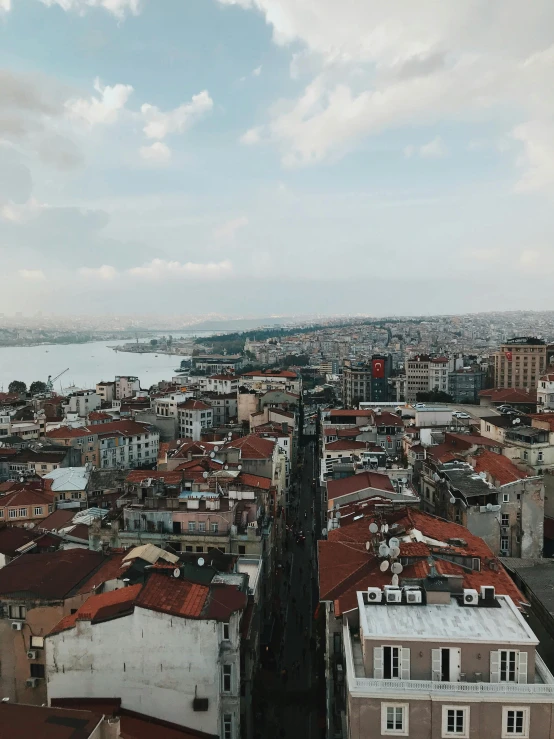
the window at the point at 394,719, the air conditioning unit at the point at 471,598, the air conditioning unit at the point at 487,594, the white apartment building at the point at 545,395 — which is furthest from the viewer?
the white apartment building at the point at 545,395

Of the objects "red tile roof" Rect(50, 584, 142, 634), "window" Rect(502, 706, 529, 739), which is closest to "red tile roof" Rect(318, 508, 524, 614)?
"window" Rect(502, 706, 529, 739)

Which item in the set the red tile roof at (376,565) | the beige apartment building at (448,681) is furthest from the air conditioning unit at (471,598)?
the red tile roof at (376,565)

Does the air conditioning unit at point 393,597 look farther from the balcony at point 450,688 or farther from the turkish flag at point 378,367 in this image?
the turkish flag at point 378,367

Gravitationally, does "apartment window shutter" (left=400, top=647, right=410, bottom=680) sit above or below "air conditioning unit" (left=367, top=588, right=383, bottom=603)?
below

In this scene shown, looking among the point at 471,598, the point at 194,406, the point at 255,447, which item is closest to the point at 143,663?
the point at 471,598

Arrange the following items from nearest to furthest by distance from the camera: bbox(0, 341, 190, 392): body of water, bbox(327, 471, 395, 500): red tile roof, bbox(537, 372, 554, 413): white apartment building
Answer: bbox(327, 471, 395, 500): red tile roof → bbox(537, 372, 554, 413): white apartment building → bbox(0, 341, 190, 392): body of water

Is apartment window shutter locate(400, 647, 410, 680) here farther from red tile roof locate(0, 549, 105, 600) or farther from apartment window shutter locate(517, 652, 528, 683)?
red tile roof locate(0, 549, 105, 600)
